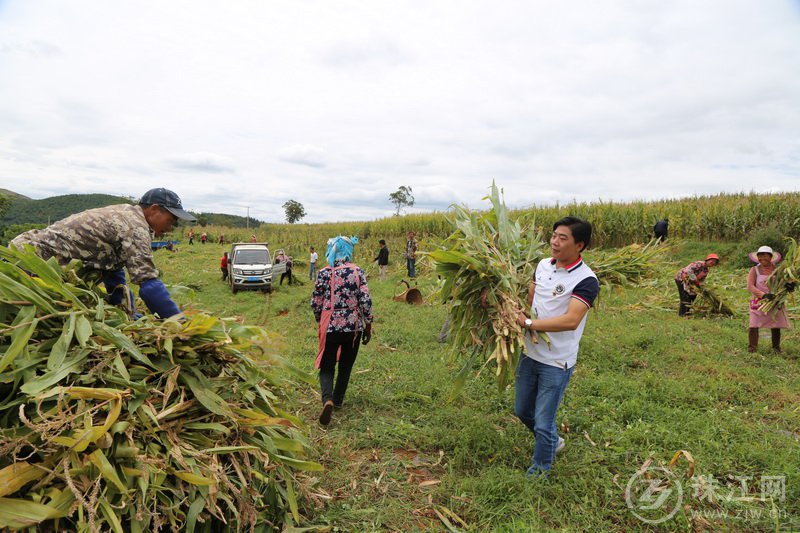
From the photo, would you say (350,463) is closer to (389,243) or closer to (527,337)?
(527,337)

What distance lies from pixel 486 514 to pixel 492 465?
0.58 m

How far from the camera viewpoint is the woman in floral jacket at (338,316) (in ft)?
13.5

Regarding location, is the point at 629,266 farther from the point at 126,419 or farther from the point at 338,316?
the point at 126,419

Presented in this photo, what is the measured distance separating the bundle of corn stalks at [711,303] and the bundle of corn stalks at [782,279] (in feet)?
8.65

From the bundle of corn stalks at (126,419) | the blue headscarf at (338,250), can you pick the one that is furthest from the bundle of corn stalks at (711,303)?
the bundle of corn stalks at (126,419)

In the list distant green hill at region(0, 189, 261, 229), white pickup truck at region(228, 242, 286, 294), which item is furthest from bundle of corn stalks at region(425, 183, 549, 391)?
distant green hill at region(0, 189, 261, 229)

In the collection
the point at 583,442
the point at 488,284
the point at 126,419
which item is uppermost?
the point at 488,284

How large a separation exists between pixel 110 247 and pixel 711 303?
34.4ft

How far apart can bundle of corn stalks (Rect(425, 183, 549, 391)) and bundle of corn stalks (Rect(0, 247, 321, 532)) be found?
60.6 inches

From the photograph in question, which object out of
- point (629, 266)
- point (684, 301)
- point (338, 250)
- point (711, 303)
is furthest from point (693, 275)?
point (338, 250)

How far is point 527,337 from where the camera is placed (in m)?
3.08

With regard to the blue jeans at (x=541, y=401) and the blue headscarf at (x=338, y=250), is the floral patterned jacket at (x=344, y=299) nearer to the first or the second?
the blue headscarf at (x=338, y=250)

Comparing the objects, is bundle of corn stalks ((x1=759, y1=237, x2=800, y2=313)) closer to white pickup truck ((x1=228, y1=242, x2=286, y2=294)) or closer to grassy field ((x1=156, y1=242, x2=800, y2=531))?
grassy field ((x1=156, y1=242, x2=800, y2=531))

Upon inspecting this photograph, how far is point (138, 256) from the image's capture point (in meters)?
2.64
